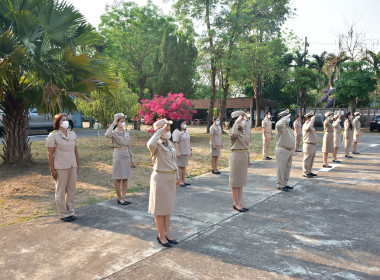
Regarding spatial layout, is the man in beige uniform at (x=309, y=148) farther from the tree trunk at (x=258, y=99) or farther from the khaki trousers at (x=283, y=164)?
the tree trunk at (x=258, y=99)

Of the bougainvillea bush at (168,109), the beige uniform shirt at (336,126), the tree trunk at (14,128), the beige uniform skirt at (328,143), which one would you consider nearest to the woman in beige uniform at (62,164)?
the tree trunk at (14,128)

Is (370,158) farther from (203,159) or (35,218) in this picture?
(35,218)

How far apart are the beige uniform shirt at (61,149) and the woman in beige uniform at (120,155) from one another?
87 centimetres

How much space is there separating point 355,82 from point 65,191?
24.9 m

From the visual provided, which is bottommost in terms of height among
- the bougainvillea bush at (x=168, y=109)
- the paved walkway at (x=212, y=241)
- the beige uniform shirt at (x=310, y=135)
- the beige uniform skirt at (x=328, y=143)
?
the paved walkway at (x=212, y=241)

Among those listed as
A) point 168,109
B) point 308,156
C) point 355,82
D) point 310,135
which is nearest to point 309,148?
point 308,156

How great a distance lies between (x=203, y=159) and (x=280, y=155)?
15.0 feet

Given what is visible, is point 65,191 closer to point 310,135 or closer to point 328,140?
point 310,135

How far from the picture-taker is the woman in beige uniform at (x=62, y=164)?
4816 mm

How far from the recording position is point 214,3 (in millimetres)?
18812

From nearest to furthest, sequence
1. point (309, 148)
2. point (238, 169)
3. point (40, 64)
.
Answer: point (238, 169)
point (40, 64)
point (309, 148)

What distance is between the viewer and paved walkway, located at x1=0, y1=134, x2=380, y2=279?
3.32 m

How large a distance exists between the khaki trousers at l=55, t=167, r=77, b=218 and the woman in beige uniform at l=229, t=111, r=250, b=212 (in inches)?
102

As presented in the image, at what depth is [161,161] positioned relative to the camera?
155 inches
